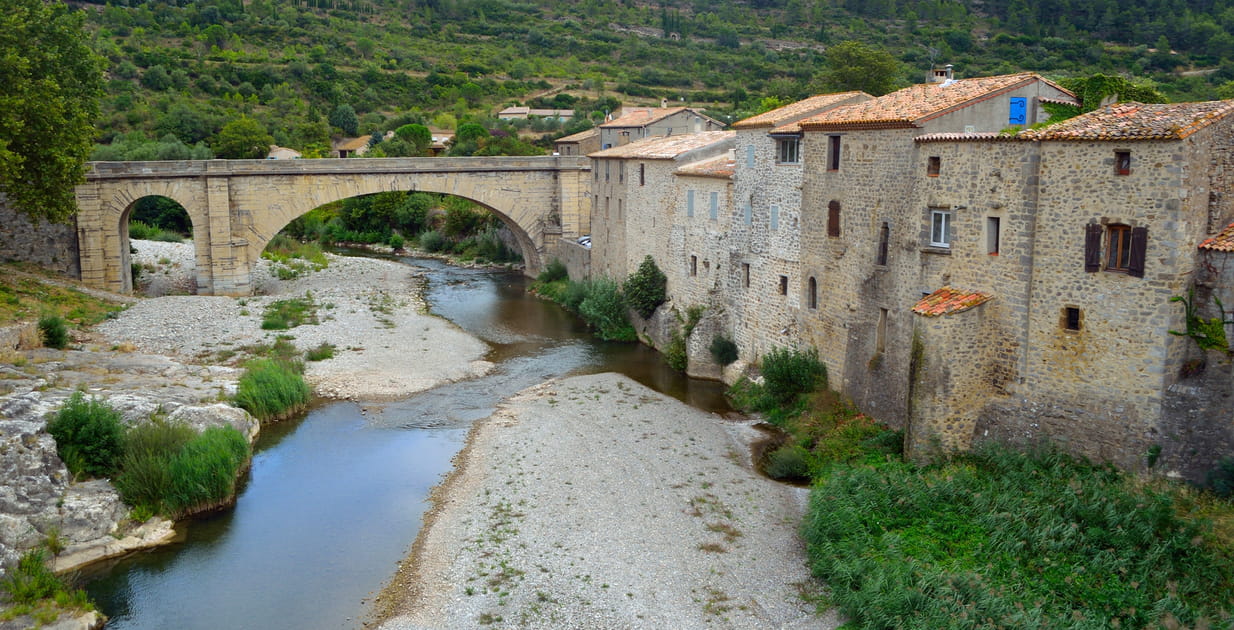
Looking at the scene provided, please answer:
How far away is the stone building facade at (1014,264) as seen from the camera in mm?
16219

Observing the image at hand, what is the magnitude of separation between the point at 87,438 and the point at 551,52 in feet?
350

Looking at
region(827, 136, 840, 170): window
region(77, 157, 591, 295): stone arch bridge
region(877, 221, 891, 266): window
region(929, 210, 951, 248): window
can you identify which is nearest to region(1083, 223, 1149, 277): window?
region(929, 210, 951, 248): window

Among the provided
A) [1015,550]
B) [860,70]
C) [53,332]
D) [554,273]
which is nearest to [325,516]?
[1015,550]

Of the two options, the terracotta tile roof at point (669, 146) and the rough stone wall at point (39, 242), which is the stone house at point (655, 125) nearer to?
the terracotta tile roof at point (669, 146)

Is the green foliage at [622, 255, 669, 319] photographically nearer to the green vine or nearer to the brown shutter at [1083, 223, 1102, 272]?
the brown shutter at [1083, 223, 1102, 272]

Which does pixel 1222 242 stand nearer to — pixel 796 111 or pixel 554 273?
pixel 796 111

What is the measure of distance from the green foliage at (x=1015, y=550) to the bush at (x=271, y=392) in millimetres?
14638

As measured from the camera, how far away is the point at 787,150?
86.4 ft

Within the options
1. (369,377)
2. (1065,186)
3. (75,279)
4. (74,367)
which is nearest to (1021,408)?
(1065,186)

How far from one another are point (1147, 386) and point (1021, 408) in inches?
96.2

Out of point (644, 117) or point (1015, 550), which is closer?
point (1015, 550)

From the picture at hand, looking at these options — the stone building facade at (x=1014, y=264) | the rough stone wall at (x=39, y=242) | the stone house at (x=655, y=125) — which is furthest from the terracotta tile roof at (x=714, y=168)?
the rough stone wall at (x=39, y=242)

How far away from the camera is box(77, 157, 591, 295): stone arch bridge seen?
39.8 meters

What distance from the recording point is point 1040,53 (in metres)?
76.9
